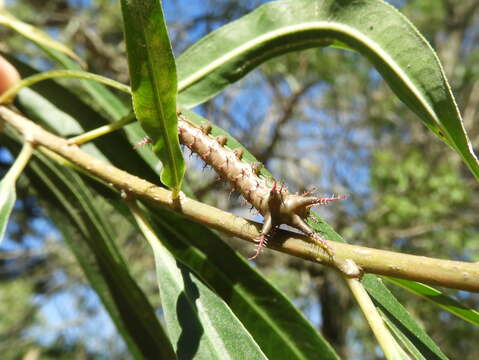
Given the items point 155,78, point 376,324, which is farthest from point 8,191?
point 376,324

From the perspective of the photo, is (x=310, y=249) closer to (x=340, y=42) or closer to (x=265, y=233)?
(x=265, y=233)

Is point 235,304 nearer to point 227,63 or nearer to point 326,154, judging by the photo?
point 227,63

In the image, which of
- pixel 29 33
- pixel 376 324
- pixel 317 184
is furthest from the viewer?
pixel 317 184

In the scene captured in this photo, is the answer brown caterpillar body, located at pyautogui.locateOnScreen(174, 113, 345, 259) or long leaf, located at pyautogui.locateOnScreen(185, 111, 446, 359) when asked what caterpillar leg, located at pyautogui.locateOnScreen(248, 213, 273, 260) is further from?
→ long leaf, located at pyautogui.locateOnScreen(185, 111, 446, 359)

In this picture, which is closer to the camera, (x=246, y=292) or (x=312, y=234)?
(x=312, y=234)

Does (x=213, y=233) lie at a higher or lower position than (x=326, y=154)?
lower

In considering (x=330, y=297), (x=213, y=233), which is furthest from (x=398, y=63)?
(x=330, y=297)
